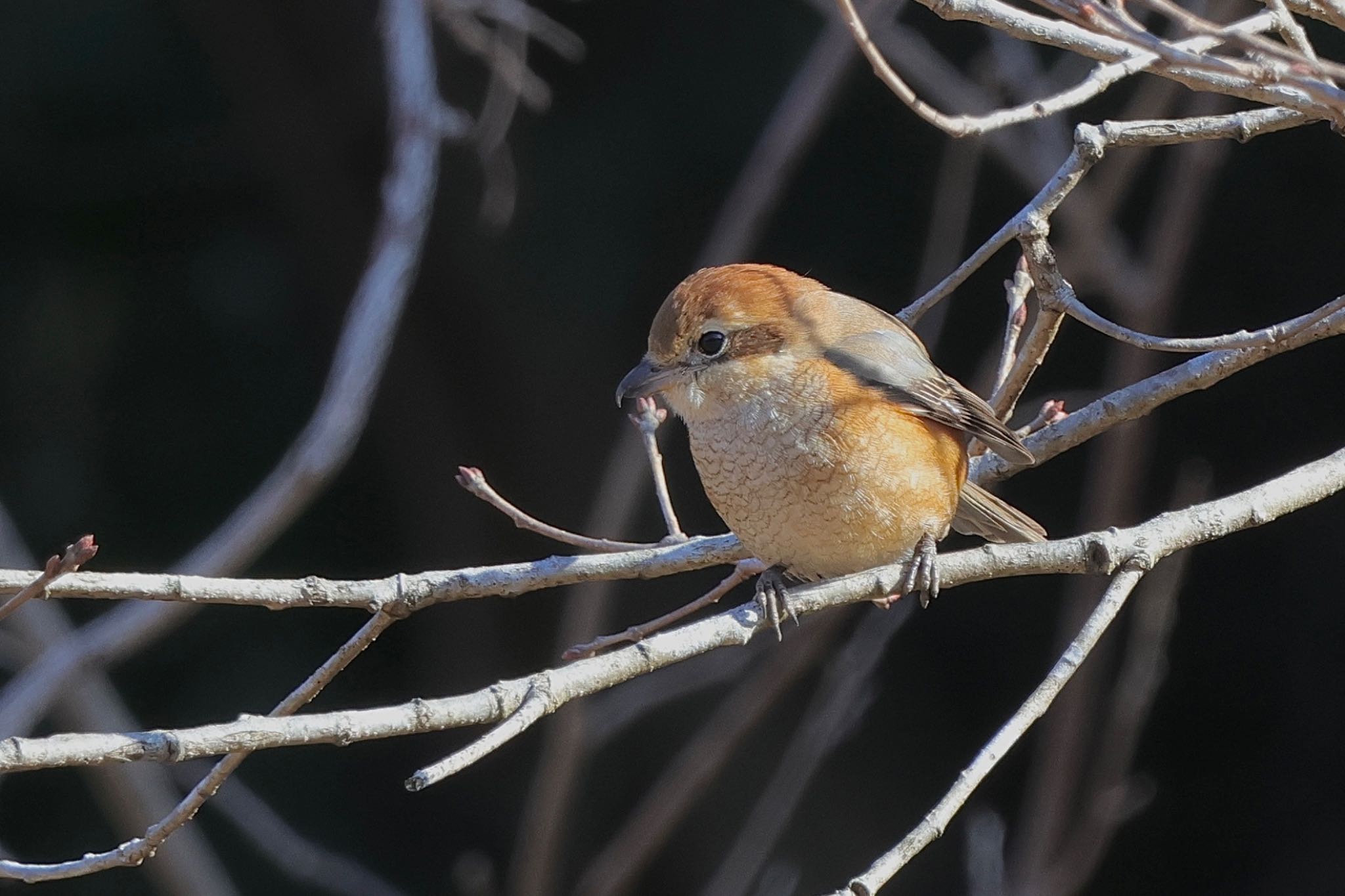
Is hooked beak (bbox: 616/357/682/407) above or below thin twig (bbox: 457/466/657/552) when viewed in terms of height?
above

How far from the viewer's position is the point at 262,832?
4203 millimetres

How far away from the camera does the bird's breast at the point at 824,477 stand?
9.28 feet

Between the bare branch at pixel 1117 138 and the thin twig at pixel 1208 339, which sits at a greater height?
the bare branch at pixel 1117 138

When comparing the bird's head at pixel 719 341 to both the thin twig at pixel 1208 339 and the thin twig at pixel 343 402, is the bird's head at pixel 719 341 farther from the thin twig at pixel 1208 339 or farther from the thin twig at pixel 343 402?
the thin twig at pixel 343 402

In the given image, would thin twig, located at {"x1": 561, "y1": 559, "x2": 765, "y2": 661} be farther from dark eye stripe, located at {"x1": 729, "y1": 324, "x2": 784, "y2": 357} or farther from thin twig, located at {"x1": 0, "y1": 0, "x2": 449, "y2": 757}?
thin twig, located at {"x1": 0, "y1": 0, "x2": 449, "y2": 757}

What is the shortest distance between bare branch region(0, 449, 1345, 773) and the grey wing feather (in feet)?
2.30

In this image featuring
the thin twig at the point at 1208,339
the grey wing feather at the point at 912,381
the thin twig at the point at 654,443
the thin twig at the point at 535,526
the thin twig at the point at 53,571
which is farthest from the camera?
the grey wing feather at the point at 912,381

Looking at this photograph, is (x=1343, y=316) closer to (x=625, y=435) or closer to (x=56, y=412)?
(x=625, y=435)

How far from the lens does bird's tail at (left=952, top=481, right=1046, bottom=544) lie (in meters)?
3.16

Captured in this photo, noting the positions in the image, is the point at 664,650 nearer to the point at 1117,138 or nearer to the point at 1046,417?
the point at 1117,138

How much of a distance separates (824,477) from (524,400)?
239 cm

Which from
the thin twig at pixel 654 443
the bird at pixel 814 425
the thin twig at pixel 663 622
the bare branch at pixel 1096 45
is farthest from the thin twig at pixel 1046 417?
the bare branch at pixel 1096 45

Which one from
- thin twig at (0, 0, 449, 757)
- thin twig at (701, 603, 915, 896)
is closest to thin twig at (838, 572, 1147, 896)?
thin twig at (701, 603, 915, 896)

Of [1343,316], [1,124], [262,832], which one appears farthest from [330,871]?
[1343,316]
